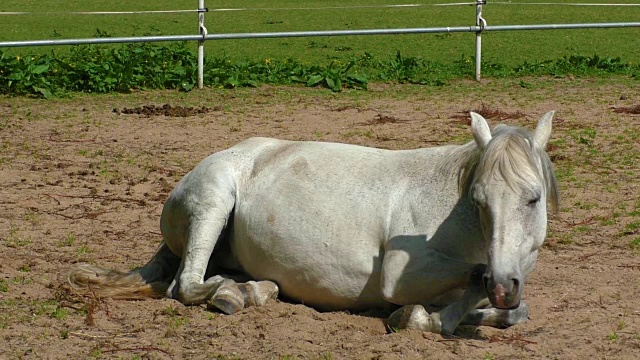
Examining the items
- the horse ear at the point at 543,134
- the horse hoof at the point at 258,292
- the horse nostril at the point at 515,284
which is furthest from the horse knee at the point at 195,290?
the horse ear at the point at 543,134

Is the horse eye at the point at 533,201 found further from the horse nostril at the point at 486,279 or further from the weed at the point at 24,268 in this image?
the weed at the point at 24,268

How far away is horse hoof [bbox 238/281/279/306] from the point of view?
203 inches

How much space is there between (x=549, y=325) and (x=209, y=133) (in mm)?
5551

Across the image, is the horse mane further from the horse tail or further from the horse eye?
the horse tail

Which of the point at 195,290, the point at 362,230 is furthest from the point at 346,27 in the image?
the point at 362,230

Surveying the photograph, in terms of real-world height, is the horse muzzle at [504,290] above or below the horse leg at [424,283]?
above

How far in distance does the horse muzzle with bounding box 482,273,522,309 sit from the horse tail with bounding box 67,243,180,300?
209 cm

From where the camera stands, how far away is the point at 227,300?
198 inches

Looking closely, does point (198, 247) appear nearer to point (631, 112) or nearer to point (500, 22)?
point (631, 112)

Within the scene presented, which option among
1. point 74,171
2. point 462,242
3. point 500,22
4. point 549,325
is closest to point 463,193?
point 462,242

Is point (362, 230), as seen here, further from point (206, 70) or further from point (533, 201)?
point (206, 70)

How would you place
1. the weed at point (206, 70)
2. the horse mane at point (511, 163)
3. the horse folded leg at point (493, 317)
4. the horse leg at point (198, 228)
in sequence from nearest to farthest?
1. the horse mane at point (511, 163)
2. the horse folded leg at point (493, 317)
3. the horse leg at point (198, 228)
4. the weed at point (206, 70)

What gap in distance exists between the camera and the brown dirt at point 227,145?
4.59m

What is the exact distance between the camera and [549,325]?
16.1 ft
